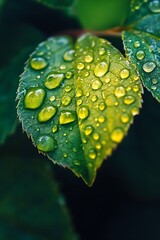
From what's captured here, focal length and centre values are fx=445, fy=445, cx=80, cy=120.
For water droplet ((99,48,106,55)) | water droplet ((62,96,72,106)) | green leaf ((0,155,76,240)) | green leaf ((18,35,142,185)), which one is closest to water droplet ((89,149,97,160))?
green leaf ((18,35,142,185))

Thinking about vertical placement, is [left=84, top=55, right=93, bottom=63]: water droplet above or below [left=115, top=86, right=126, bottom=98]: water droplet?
above

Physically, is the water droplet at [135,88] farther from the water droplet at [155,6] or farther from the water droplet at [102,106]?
the water droplet at [155,6]

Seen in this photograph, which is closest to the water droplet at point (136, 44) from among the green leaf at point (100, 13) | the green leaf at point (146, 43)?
the green leaf at point (146, 43)

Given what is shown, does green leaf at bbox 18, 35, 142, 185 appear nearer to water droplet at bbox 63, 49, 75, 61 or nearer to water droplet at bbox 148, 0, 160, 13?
water droplet at bbox 63, 49, 75, 61

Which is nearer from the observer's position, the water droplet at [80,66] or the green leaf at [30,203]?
the water droplet at [80,66]

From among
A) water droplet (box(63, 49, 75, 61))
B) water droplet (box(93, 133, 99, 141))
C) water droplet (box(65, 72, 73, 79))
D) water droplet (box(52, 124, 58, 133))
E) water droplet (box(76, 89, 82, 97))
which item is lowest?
water droplet (box(93, 133, 99, 141))

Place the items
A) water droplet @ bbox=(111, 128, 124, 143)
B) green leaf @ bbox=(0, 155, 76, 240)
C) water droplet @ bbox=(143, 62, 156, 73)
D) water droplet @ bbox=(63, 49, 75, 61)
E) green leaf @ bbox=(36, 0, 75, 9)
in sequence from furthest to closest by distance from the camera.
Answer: green leaf @ bbox=(0, 155, 76, 240)
green leaf @ bbox=(36, 0, 75, 9)
water droplet @ bbox=(63, 49, 75, 61)
water droplet @ bbox=(143, 62, 156, 73)
water droplet @ bbox=(111, 128, 124, 143)
